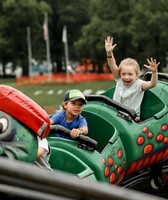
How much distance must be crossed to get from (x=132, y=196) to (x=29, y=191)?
24cm

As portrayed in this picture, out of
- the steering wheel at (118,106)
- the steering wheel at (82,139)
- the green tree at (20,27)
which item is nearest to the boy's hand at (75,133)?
the steering wheel at (82,139)

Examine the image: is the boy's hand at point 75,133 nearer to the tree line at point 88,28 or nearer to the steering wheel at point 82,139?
the steering wheel at point 82,139

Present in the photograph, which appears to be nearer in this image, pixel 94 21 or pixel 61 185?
pixel 61 185

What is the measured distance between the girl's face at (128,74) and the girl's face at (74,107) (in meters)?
0.96

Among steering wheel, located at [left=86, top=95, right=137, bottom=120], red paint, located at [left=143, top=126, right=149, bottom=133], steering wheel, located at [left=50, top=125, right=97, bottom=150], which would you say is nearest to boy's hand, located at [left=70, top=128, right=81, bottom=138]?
steering wheel, located at [left=50, top=125, right=97, bottom=150]

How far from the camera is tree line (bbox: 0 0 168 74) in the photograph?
37.0 metres

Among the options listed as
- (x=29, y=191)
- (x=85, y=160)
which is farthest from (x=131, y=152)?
(x=29, y=191)

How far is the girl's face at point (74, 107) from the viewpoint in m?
3.92

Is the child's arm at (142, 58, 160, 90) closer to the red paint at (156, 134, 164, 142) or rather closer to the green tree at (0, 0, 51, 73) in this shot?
the red paint at (156, 134, 164, 142)

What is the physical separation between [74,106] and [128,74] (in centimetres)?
102

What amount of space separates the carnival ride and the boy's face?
0.26m

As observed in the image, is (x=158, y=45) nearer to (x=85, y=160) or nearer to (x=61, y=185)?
(x=85, y=160)

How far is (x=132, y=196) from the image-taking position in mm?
1087

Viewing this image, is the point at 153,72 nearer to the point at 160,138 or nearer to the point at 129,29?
the point at 160,138
